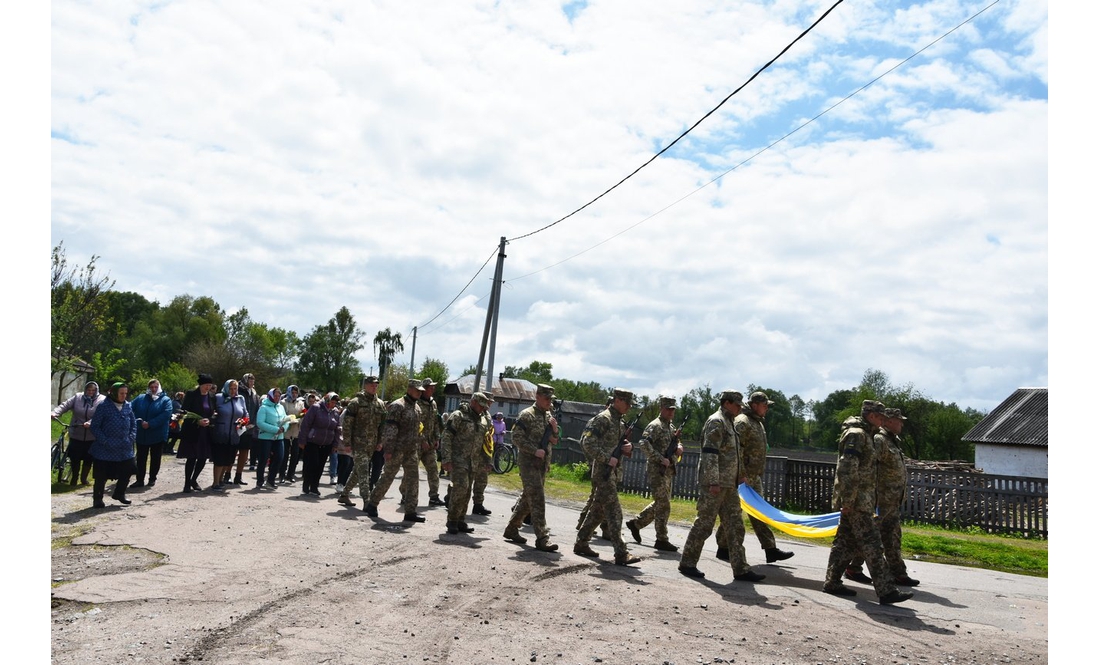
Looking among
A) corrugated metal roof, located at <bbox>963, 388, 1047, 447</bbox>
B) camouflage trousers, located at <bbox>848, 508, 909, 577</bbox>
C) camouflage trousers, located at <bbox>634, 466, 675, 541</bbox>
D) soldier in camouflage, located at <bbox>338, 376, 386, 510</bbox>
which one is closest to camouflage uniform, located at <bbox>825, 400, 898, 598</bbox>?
camouflage trousers, located at <bbox>848, 508, 909, 577</bbox>

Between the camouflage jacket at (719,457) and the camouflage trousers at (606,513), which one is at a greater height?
the camouflage jacket at (719,457)

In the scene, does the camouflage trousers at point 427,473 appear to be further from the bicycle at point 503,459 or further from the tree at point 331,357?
the tree at point 331,357

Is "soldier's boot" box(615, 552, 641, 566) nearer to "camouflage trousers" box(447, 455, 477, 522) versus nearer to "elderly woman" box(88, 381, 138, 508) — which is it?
"camouflage trousers" box(447, 455, 477, 522)

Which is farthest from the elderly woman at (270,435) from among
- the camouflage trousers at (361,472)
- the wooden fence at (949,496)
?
the wooden fence at (949,496)

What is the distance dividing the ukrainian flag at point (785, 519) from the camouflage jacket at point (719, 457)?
40.5 inches

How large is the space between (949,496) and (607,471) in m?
9.90

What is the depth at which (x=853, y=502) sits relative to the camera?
8.73m

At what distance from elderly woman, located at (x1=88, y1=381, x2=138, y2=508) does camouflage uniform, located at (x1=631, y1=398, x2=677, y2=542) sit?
7293 mm

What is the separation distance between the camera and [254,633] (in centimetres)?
604

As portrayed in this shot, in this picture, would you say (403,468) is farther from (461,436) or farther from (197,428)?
(197,428)

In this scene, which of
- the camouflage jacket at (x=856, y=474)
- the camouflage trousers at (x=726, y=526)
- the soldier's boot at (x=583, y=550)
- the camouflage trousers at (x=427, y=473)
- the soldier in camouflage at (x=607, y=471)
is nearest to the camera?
the camouflage jacket at (x=856, y=474)

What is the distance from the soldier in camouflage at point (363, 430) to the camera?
1346 centimetres

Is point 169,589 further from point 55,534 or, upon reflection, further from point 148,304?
point 148,304

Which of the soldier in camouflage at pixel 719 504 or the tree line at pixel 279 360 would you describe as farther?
Answer: the tree line at pixel 279 360
